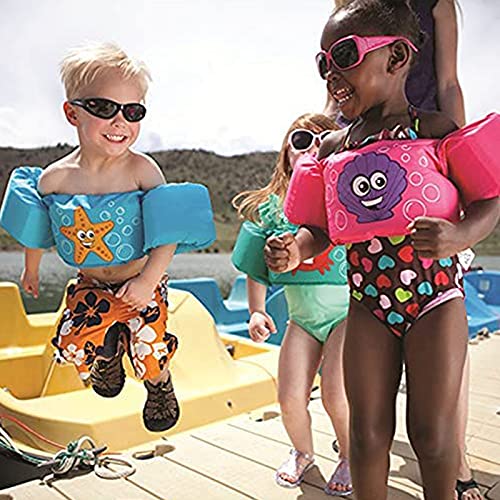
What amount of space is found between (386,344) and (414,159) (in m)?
0.49

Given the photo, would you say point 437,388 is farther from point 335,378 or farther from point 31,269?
point 31,269

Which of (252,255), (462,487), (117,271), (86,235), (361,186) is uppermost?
(361,186)

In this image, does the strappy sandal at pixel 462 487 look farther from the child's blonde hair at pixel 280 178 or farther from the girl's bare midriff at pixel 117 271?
the girl's bare midriff at pixel 117 271

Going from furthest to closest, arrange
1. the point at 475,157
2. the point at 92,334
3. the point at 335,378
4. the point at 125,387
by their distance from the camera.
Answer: the point at 125,387
the point at 335,378
the point at 92,334
the point at 475,157

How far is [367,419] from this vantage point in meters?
1.73

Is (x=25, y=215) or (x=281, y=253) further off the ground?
(x=25, y=215)

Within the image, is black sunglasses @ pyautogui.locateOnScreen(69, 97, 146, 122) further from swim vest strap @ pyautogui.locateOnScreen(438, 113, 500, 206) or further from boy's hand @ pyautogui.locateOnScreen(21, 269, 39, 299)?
swim vest strap @ pyautogui.locateOnScreen(438, 113, 500, 206)

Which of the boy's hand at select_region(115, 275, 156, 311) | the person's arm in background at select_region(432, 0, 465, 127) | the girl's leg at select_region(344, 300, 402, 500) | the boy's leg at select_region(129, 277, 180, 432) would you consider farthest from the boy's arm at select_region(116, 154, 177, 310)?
the person's arm in background at select_region(432, 0, 465, 127)

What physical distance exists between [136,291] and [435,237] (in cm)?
86

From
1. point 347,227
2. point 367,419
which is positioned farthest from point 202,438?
point 347,227

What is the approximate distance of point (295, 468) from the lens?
8.66ft

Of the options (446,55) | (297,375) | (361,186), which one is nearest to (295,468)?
(297,375)

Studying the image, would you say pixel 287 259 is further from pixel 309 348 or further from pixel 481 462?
pixel 481 462

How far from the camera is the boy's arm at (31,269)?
6.59 ft
